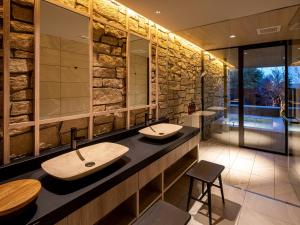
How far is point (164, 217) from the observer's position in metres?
1.34

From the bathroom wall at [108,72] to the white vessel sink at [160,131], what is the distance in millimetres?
283

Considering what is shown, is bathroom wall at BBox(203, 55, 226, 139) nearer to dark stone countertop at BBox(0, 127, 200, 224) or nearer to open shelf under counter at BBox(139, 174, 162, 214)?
open shelf under counter at BBox(139, 174, 162, 214)

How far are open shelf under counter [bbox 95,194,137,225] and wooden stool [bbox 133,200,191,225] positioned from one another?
0.41 meters

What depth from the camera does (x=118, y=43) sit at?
234 cm

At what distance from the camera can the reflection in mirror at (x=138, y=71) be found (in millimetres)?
2578

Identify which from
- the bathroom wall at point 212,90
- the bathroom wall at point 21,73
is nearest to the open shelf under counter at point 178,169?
the bathroom wall at point 212,90

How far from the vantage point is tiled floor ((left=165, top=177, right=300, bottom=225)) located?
2.18 metres

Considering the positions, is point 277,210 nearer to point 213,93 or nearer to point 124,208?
point 124,208

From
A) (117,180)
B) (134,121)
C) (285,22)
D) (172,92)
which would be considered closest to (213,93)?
(172,92)

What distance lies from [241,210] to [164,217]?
1.59 meters

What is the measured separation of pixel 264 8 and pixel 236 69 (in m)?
2.31

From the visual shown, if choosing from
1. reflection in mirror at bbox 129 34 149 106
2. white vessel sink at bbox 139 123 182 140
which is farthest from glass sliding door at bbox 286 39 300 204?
reflection in mirror at bbox 129 34 149 106

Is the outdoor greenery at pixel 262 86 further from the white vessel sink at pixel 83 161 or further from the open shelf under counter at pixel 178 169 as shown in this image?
the white vessel sink at pixel 83 161

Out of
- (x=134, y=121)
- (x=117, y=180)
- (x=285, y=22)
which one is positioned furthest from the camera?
(x=285, y=22)
